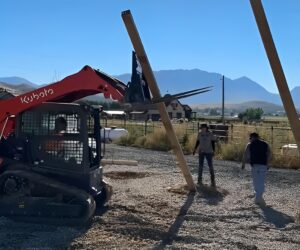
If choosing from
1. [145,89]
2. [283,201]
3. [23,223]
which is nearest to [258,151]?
[283,201]

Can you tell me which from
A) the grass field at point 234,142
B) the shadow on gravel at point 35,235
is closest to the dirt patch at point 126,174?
the shadow on gravel at point 35,235

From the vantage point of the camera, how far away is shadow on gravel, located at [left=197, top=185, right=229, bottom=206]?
45.9ft

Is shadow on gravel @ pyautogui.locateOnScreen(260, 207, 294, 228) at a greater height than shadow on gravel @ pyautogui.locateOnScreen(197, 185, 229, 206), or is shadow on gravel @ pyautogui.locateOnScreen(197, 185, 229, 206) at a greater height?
shadow on gravel @ pyautogui.locateOnScreen(197, 185, 229, 206)

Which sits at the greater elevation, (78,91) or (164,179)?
(78,91)

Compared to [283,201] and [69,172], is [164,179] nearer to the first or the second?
[283,201]

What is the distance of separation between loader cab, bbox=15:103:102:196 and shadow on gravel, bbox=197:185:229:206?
4076 mm

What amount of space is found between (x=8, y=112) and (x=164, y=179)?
7.97 m

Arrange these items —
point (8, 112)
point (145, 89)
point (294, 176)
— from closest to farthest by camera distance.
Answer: point (8, 112) → point (145, 89) → point (294, 176)

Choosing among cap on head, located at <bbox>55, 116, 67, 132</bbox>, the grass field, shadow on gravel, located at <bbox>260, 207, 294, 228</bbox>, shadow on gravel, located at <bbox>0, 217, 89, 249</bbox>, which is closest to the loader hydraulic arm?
cap on head, located at <bbox>55, 116, 67, 132</bbox>

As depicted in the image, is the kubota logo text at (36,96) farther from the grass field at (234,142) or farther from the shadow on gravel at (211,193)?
the grass field at (234,142)

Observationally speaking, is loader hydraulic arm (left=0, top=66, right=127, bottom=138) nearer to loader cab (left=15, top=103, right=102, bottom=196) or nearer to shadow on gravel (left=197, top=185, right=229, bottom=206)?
loader cab (left=15, top=103, right=102, bottom=196)

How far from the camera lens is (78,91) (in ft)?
36.4

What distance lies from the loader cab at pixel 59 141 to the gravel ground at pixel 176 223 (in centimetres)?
103

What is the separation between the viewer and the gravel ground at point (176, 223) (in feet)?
30.2
